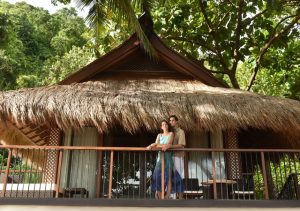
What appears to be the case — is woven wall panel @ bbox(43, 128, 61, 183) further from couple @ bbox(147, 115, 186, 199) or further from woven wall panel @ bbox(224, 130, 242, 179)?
woven wall panel @ bbox(224, 130, 242, 179)

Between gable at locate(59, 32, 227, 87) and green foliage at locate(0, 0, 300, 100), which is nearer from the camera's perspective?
gable at locate(59, 32, 227, 87)

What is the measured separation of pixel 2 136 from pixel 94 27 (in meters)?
3.97

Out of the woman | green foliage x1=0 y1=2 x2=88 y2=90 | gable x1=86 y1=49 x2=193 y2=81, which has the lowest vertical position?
the woman

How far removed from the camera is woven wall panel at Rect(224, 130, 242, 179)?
324 inches

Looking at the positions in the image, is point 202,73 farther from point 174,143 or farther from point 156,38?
point 174,143

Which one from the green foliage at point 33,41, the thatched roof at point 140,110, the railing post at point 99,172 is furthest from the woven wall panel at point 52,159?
the green foliage at point 33,41

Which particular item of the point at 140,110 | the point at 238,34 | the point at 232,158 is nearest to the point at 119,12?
the point at 140,110

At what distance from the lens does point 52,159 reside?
838cm

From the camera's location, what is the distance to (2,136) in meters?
10.2

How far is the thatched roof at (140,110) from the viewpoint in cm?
731

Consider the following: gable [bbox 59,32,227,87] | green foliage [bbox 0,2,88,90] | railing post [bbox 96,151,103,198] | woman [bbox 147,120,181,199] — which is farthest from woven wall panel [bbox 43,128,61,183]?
green foliage [bbox 0,2,88,90]

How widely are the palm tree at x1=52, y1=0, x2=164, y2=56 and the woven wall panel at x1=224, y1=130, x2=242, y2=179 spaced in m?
2.87

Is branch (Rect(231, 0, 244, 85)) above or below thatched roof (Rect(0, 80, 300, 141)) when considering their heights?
above

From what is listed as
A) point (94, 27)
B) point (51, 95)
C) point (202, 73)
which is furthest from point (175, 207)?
point (94, 27)
